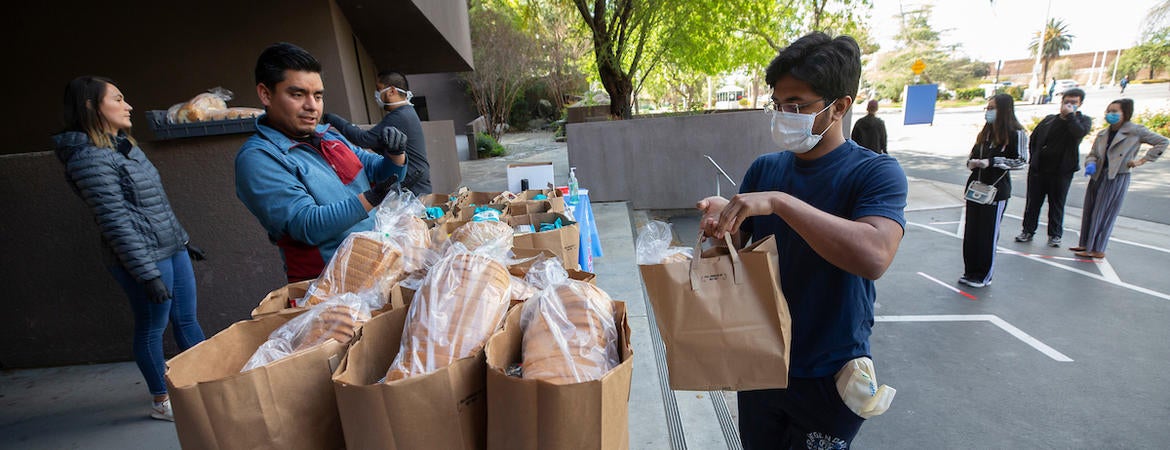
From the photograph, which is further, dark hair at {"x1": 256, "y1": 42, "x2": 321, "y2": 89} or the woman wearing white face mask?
the woman wearing white face mask

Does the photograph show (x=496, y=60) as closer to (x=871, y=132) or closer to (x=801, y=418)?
(x=871, y=132)

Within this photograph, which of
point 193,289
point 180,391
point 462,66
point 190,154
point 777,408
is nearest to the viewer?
point 180,391

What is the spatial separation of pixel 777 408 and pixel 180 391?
1.66 meters

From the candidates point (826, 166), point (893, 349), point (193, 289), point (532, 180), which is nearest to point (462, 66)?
point (532, 180)

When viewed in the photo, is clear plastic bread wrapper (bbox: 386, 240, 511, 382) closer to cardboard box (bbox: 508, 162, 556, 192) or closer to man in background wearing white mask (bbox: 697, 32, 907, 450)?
man in background wearing white mask (bbox: 697, 32, 907, 450)

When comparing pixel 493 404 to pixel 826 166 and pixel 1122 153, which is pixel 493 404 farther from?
pixel 1122 153

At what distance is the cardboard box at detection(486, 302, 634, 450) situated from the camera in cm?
90

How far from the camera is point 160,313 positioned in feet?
9.04

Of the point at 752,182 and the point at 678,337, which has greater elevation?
the point at 752,182

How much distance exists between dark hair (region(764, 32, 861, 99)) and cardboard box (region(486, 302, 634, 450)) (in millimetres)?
1027

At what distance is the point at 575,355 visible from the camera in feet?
3.45

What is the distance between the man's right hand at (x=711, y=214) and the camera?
1.34 m

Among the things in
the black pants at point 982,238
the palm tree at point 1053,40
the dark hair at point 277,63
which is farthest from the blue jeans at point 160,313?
the palm tree at point 1053,40

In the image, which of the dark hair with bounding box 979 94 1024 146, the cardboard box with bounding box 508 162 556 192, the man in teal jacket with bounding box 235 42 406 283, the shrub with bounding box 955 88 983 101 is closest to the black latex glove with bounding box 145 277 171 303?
the man in teal jacket with bounding box 235 42 406 283
